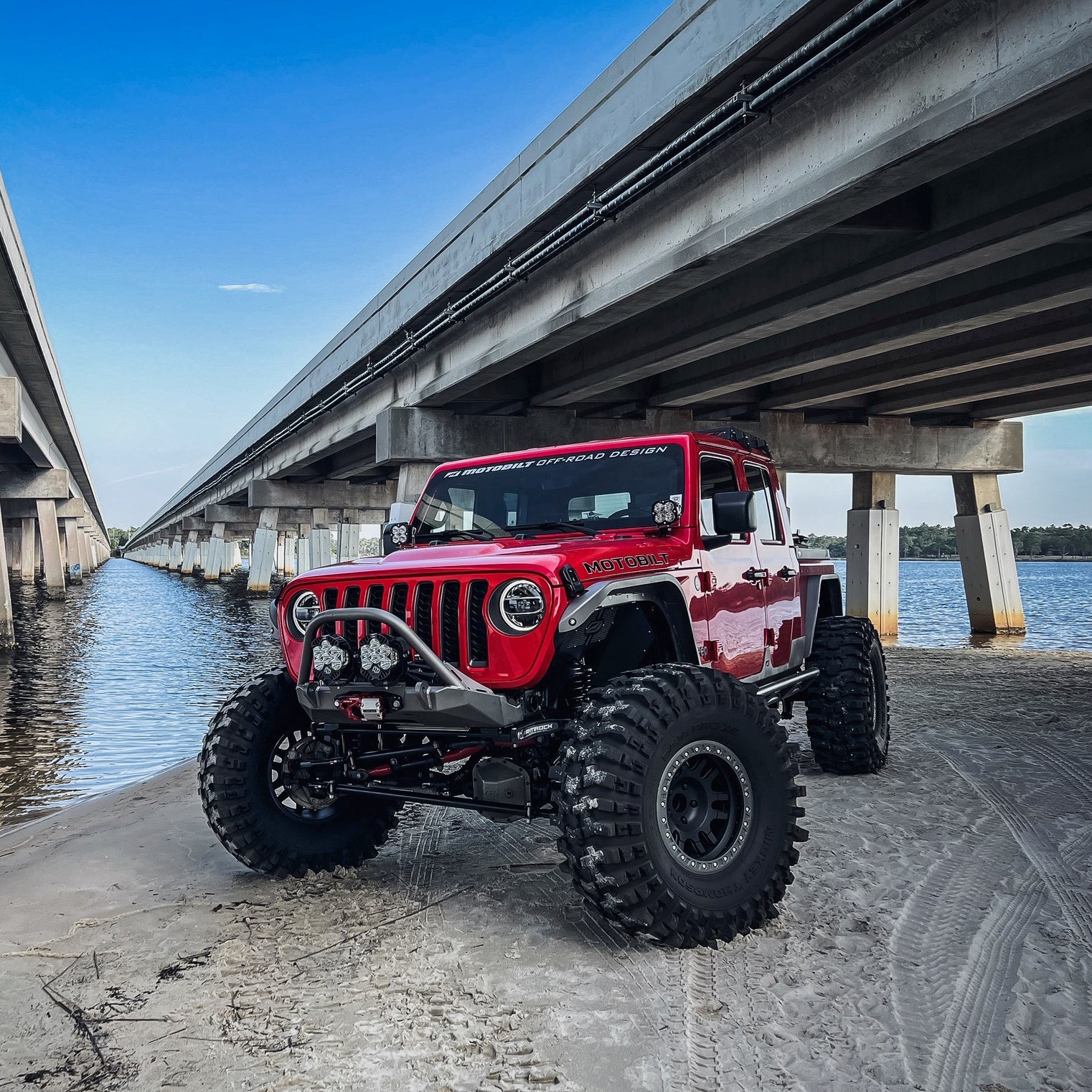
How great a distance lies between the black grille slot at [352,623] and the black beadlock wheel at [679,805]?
1091mm

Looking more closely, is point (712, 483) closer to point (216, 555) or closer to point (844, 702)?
point (844, 702)

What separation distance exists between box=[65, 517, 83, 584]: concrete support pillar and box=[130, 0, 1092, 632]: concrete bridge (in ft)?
129

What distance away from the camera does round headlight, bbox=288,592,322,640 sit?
4.64 metres

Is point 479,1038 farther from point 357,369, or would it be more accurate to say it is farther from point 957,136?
point 357,369

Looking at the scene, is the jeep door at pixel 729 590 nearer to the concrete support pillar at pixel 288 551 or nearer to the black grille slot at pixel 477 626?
the black grille slot at pixel 477 626

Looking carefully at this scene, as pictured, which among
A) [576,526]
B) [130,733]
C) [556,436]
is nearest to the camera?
[576,526]

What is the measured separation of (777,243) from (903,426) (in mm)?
13621

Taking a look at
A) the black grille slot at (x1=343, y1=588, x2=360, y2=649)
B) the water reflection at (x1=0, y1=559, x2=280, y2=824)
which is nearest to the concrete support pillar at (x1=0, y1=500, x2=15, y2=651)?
the water reflection at (x1=0, y1=559, x2=280, y2=824)

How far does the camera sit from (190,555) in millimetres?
80188

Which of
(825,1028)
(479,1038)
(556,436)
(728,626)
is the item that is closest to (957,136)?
(728,626)

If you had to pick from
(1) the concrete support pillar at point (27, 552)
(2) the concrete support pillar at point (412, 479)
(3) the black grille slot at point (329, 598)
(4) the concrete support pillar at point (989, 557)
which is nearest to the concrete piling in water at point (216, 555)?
(1) the concrete support pillar at point (27, 552)

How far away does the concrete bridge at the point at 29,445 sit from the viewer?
63.6 ft

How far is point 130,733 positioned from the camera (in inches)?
417

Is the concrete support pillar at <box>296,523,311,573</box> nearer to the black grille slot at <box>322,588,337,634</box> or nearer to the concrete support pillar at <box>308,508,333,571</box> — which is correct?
the concrete support pillar at <box>308,508,333,571</box>
